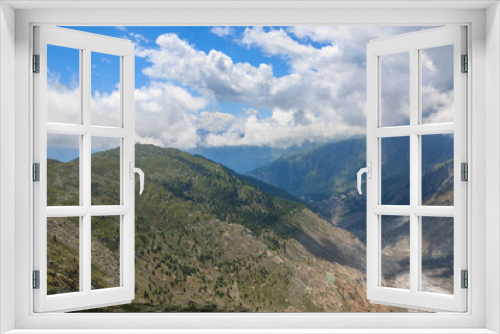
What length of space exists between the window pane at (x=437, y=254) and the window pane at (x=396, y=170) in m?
0.52

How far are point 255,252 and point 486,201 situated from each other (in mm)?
4550

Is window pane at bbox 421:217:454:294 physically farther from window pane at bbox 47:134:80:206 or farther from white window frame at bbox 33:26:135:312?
window pane at bbox 47:134:80:206

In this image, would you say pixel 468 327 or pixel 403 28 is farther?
pixel 403 28

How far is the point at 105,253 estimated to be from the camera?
5441mm

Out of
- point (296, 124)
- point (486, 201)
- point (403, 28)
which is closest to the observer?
point (486, 201)

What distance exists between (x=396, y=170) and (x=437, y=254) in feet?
3.75

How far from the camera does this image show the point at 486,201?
1981mm

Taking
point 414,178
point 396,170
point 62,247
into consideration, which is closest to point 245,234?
point 396,170

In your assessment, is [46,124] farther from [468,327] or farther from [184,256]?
[184,256]

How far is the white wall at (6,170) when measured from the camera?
192 cm

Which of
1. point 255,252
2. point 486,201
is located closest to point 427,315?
point 486,201

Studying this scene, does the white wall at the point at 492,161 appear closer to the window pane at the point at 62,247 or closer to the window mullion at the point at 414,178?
the window mullion at the point at 414,178

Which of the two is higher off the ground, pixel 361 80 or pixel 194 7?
pixel 361 80

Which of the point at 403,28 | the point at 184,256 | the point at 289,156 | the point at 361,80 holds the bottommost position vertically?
the point at 184,256
